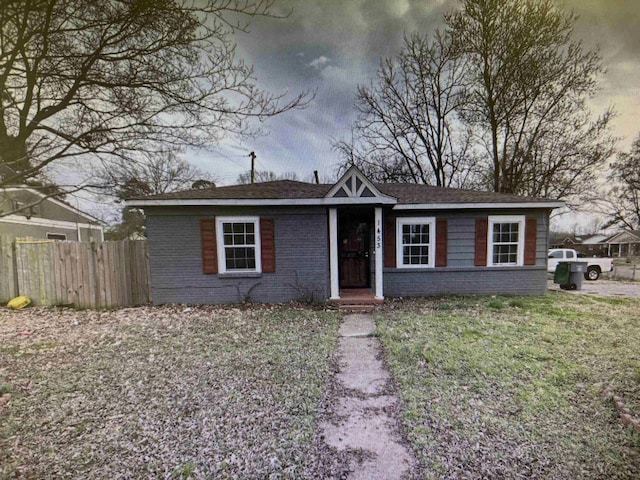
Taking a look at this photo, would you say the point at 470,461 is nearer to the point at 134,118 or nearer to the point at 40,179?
the point at 134,118

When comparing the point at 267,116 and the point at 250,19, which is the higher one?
the point at 250,19

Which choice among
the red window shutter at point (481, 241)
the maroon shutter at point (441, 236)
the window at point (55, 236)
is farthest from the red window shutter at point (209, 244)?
the window at point (55, 236)

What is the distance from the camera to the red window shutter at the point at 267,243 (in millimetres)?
7672

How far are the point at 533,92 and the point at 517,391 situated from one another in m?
16.0

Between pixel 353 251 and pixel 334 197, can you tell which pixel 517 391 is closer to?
pixel 334 197

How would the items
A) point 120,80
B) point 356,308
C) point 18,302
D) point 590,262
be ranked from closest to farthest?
point 120,80, point 18,302, point 356,308, point 590,262

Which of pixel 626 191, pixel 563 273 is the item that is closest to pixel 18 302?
pixel 563 273

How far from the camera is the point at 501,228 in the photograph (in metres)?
8.53

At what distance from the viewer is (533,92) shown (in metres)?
13.8

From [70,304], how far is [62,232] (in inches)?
559

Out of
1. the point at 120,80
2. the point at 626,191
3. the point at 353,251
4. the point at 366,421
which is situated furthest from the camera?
the point at 626,191

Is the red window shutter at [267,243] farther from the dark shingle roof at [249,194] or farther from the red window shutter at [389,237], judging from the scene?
the red window shutter at [389,237]

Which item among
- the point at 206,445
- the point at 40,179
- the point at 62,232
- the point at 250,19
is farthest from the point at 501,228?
the point at 62,232

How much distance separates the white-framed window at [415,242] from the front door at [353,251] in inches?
38.0
